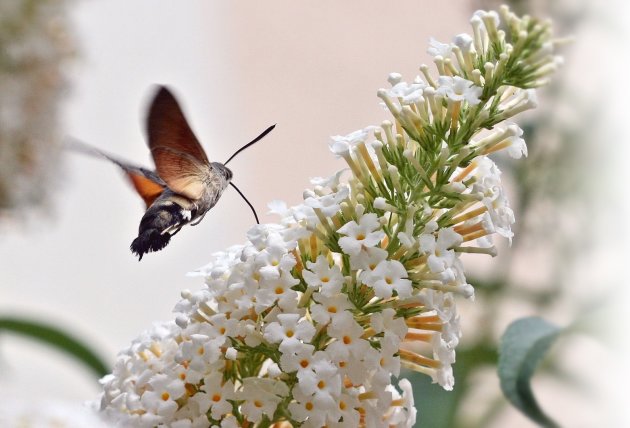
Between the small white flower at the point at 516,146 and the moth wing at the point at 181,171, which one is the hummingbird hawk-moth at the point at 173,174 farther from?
the small white flower at the point at 516,146

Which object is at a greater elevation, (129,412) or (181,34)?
(181,34)

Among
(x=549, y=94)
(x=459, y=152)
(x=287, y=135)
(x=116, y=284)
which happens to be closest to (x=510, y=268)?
(x=549, y=94)

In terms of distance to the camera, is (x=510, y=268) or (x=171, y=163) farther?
(x=510, y=268)

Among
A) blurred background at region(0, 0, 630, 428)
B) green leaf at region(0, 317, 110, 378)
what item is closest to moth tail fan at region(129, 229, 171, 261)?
green leaf at region(0, 317, 110, 378)

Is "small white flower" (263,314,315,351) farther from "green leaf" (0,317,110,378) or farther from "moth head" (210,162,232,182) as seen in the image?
"green leaf" (0,317,110,378)

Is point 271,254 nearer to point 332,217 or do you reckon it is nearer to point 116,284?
point 332,217

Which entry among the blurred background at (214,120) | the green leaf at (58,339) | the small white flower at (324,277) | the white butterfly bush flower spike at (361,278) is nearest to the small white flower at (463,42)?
the white butterfly bush flower spike at (361,278)

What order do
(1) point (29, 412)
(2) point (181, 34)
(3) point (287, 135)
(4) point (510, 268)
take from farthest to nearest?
(2) point (181, 34) → (3) point (287, 135) → (4) point (510, 268) → (1) point (29, 412)
